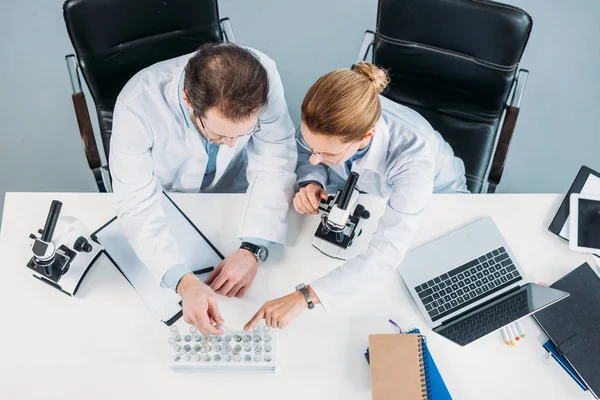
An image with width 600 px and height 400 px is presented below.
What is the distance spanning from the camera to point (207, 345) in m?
1.45

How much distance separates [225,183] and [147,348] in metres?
0.70

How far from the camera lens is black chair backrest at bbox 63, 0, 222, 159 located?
1.68 metres

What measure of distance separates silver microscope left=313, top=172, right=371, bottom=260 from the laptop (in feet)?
0.57

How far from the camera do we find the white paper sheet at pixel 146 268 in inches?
60.9

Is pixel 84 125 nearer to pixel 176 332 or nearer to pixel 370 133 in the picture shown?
pixel 176 332

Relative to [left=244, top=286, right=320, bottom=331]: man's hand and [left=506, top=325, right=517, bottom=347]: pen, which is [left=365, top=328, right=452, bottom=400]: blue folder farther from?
[left=244, top=286, right=320, bottom=331]: man's hand

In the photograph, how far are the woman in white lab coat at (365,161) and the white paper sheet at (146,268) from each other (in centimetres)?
23

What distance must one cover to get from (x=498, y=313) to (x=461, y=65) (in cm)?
77

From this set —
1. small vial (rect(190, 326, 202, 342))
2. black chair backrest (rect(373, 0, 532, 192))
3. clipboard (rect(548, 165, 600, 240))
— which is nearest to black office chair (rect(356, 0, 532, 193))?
black chair backrest (rect(373, 0, 532, 192))

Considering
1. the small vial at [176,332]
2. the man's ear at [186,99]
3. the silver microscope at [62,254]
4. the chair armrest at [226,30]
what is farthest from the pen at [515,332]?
the chair armrest at [226,30]

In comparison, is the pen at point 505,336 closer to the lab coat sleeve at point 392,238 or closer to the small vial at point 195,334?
the lab coat sleeve at point 392,238

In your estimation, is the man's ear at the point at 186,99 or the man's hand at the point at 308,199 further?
the man's hand at the point at 308,199

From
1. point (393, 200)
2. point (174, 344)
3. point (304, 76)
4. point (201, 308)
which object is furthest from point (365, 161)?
point (304, 76)

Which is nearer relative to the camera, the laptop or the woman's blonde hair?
the woman's blonde hair
